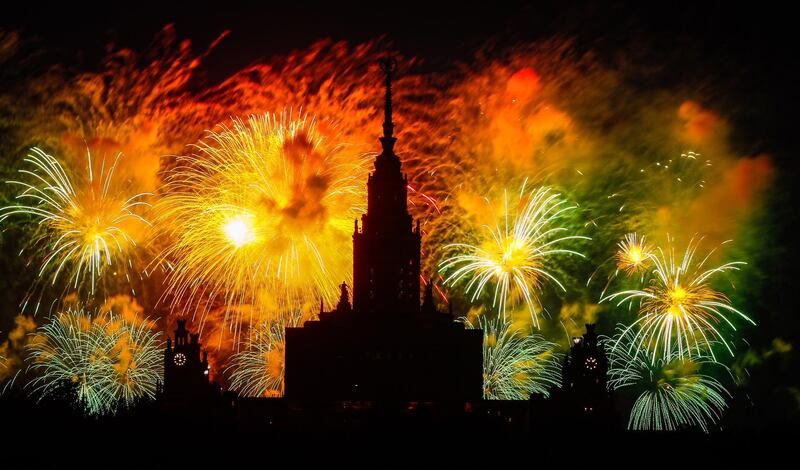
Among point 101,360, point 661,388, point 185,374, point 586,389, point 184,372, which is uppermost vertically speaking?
point 101,360

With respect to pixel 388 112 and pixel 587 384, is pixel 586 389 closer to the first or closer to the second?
pixel 587 384

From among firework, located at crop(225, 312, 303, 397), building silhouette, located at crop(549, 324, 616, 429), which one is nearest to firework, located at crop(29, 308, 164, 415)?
firework, located at crop(225, 312, 303, 397)

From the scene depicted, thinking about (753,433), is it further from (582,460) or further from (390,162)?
(390,162)

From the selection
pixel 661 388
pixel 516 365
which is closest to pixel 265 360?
pixel 516 365

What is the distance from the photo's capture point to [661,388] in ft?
449

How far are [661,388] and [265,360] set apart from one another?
39.1m

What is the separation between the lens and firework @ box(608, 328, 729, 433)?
436 feet

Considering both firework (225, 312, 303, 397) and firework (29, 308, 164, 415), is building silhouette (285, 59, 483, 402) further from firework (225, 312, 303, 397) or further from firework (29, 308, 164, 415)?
firework (29, 308, 164, 415)

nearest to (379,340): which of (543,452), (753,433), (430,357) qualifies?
(430,357)

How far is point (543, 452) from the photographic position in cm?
10644

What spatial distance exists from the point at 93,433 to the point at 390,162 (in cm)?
4414

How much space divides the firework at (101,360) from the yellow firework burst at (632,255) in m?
45.4

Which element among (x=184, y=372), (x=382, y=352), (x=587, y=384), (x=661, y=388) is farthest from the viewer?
(x=661, y=388)

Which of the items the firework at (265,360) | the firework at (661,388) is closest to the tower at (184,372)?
the firework at (265,360)
